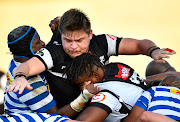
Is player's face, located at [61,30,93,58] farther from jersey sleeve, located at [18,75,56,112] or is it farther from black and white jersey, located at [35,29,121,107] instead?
jersey sleeve, located at [18,75,56,112]

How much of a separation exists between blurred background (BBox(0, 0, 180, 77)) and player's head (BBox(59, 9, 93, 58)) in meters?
4.74

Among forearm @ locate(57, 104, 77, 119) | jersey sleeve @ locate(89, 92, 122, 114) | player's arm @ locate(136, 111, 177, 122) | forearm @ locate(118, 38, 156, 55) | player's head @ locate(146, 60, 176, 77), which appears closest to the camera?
player's arm @ locate(136, 111, 177, 122)

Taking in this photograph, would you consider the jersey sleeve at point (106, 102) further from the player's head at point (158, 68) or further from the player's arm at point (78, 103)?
the player's head at point (158, 68)

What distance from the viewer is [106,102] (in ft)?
8.41

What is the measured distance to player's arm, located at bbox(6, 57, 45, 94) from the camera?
2400 mm

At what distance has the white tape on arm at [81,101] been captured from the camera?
8.82ft

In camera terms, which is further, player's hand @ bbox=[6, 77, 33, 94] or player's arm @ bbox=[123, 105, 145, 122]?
player's arm @ bbox=[123, 105, 145, 122]

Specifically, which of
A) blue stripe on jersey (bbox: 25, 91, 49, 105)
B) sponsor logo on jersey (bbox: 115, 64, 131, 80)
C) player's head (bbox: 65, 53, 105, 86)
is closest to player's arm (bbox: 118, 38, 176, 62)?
sponsor logo on jersey (bbox: 115, 64, 131, 80)

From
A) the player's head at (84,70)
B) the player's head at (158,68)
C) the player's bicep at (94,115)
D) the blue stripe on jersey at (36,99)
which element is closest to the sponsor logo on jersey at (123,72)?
the player's head at (84,70)

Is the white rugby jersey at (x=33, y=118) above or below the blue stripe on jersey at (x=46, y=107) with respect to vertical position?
above

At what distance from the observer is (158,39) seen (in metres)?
8.23

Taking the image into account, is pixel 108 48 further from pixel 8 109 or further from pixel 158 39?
pixel 158 39

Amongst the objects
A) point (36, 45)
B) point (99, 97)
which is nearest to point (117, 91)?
point (99, 97)

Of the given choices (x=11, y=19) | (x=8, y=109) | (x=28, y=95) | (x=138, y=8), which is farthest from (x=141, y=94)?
(x=11, y=19)
